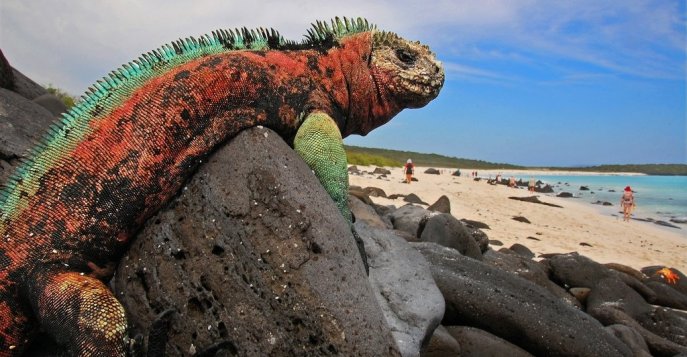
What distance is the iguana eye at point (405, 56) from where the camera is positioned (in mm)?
4719

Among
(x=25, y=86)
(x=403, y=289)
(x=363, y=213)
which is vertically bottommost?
(x=363, y=213)

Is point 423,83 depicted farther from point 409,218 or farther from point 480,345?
point 409,218

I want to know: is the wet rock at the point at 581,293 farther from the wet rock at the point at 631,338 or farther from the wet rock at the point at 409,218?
the wet rock at the point at 409,218

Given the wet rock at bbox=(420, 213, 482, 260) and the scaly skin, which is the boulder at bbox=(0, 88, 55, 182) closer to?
the scaly skin

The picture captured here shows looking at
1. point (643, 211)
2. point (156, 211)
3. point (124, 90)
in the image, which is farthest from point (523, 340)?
point (643, 211)

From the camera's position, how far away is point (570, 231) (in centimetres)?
1916

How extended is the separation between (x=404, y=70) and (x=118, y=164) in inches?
101

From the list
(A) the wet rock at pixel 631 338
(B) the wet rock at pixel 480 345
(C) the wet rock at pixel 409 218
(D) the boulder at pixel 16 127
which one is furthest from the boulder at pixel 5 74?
(A) the wet rock at pixel 631 338

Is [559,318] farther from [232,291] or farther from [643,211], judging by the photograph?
[643,211]

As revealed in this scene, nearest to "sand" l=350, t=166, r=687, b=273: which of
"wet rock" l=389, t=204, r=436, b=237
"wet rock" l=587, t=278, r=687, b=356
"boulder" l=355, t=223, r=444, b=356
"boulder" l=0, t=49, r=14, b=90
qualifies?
"wet rock" l=389, t=204, r=436, b=237

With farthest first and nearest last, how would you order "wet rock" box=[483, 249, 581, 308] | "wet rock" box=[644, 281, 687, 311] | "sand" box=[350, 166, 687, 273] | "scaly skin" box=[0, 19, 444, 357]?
"sand" box=[350, 166, 687, 273] → "wet rock" box=[644, 281, 687, 311] → "wet rock" box=[483, 249, 581, 308] → "scaly skin" box=[0, 19, 444, 357]

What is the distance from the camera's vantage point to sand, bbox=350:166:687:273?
15.7 metres

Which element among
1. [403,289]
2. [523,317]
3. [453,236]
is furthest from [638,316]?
[403,289]

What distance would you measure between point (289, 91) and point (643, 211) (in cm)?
3378
